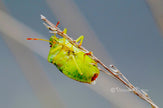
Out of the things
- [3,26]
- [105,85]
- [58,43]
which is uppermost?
[3,26]

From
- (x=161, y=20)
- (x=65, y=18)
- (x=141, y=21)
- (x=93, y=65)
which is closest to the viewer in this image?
(x=93, y=65)

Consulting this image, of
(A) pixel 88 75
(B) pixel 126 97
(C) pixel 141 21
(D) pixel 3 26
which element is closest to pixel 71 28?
(D) pixel 3 26

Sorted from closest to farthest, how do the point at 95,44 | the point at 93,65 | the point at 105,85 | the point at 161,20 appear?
1. the point at 93,65
2. the point at 161,20
3. the point at 105,85
4. the point at 95,44

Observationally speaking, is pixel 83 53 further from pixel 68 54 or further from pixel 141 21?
pixel 141 21

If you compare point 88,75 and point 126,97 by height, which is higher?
point 88,75

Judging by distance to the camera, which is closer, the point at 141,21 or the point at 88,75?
the point at 88,75
